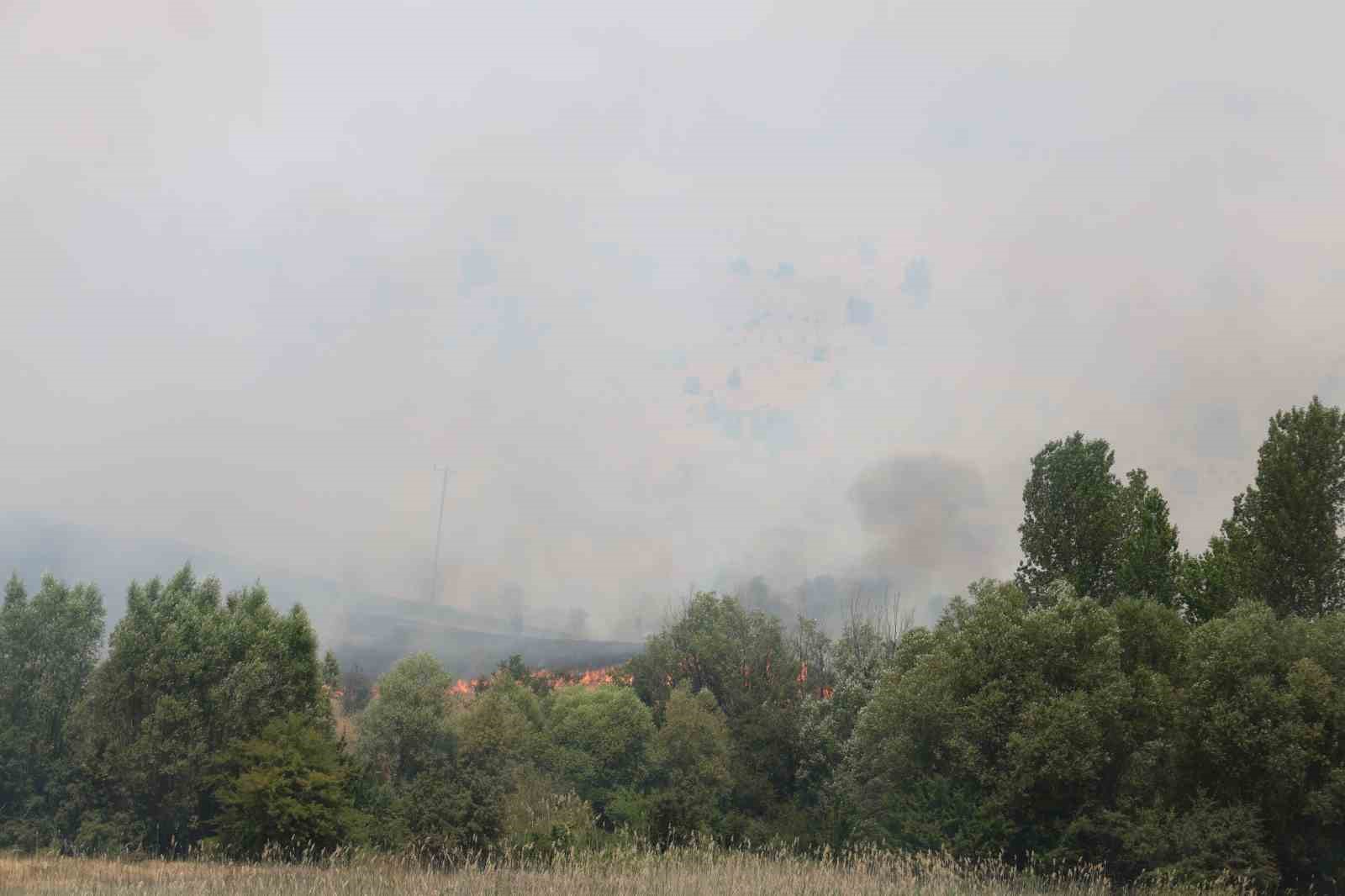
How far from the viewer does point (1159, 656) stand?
5556cm

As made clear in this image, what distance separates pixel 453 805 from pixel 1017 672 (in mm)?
37974

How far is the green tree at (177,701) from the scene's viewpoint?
2389 inches

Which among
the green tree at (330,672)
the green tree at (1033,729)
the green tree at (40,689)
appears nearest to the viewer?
the green tree at (1033,729)

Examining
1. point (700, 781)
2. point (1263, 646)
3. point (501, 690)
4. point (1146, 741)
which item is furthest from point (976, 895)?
point (501, 690)

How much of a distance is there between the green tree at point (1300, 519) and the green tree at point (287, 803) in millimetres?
49117

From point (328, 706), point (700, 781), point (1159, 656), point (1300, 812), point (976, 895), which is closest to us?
point (976, 895)

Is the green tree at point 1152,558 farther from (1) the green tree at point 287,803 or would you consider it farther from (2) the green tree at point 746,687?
(1) the green tree at point 287,803

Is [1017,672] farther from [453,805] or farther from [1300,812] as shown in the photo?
[453,805]

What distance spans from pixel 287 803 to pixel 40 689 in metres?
28.2

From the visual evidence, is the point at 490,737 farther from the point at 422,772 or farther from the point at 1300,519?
the point at 1300,519

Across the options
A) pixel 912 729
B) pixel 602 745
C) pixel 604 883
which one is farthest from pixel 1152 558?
pixel 602 745

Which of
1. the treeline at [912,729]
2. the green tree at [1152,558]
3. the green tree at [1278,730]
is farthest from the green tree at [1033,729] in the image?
the green tree at [1152,558]

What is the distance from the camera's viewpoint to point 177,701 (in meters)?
62.1

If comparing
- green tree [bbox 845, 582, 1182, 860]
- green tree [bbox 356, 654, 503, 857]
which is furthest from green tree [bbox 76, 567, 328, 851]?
green tree [bbox 845, 582, 1182, 860]
